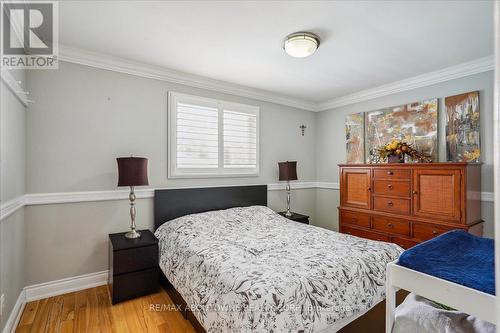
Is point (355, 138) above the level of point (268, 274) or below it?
above

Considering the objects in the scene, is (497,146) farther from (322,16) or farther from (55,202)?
(55,202)

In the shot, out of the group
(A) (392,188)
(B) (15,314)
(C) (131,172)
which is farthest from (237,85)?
(B) (15,314)

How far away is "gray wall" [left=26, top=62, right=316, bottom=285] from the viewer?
2432mm

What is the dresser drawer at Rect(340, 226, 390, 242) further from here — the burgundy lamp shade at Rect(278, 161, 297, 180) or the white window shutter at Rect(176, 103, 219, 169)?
the white window shutter at Rect(176, 103, 219, 169)

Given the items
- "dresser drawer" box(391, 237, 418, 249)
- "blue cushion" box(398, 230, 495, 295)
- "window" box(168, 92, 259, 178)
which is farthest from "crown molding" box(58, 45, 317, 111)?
"blue cushion" box(398, 230, 495, 295)

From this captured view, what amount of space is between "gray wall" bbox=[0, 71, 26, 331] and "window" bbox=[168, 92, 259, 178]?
4.50 ft

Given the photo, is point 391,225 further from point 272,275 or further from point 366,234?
point 272,275

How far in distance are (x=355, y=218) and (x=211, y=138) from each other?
7.60 ft

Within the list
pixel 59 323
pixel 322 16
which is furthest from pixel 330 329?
pixel 322 16

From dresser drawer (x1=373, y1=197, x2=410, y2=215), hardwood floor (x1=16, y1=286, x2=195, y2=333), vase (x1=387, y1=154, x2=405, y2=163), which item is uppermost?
vase (x1=387, y1=154, x2=405, y2=163)

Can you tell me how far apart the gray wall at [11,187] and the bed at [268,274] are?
1.13 metres

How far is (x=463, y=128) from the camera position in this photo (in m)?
2.93

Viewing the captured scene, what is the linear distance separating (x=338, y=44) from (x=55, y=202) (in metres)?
3.20

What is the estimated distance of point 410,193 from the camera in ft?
9.80
